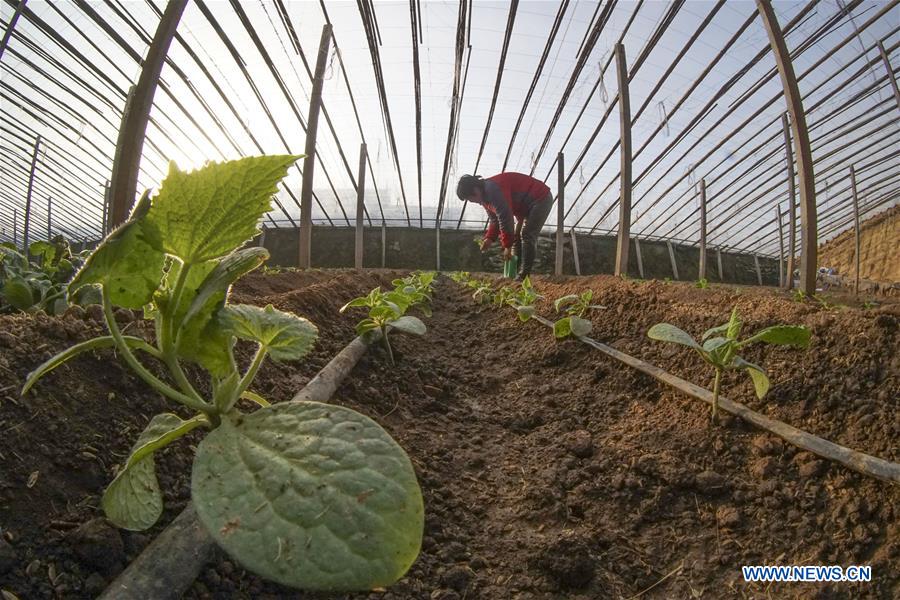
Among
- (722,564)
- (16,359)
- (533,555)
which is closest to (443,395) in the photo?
(533,555)

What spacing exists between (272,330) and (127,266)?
246mm

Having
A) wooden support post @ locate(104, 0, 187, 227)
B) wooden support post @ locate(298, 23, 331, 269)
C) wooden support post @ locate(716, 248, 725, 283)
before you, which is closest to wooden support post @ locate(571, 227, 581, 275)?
wooden support post @ locate(716, 248, 725, 283)

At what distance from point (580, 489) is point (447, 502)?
14.2 inches

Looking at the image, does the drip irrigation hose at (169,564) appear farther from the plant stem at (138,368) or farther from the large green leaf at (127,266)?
the large green leaf at (127,266)

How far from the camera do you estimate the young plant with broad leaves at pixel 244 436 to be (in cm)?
53

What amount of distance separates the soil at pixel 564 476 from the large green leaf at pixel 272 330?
33 cm

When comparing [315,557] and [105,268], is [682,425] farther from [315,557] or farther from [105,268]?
[105,268]

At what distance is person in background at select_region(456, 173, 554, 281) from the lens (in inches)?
273

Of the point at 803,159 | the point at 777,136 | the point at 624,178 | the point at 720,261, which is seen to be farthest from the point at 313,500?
the point at 720,261

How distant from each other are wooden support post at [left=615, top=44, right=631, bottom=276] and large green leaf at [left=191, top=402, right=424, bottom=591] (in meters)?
6.47

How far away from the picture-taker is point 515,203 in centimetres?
743

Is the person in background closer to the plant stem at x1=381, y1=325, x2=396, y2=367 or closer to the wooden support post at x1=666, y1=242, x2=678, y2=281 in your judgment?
the plant stem at x1=381, y1=325, x2=396, y2=367

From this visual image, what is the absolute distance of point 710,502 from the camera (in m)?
1.15

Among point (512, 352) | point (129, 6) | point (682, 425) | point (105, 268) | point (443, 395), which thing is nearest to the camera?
point (105, 268)
